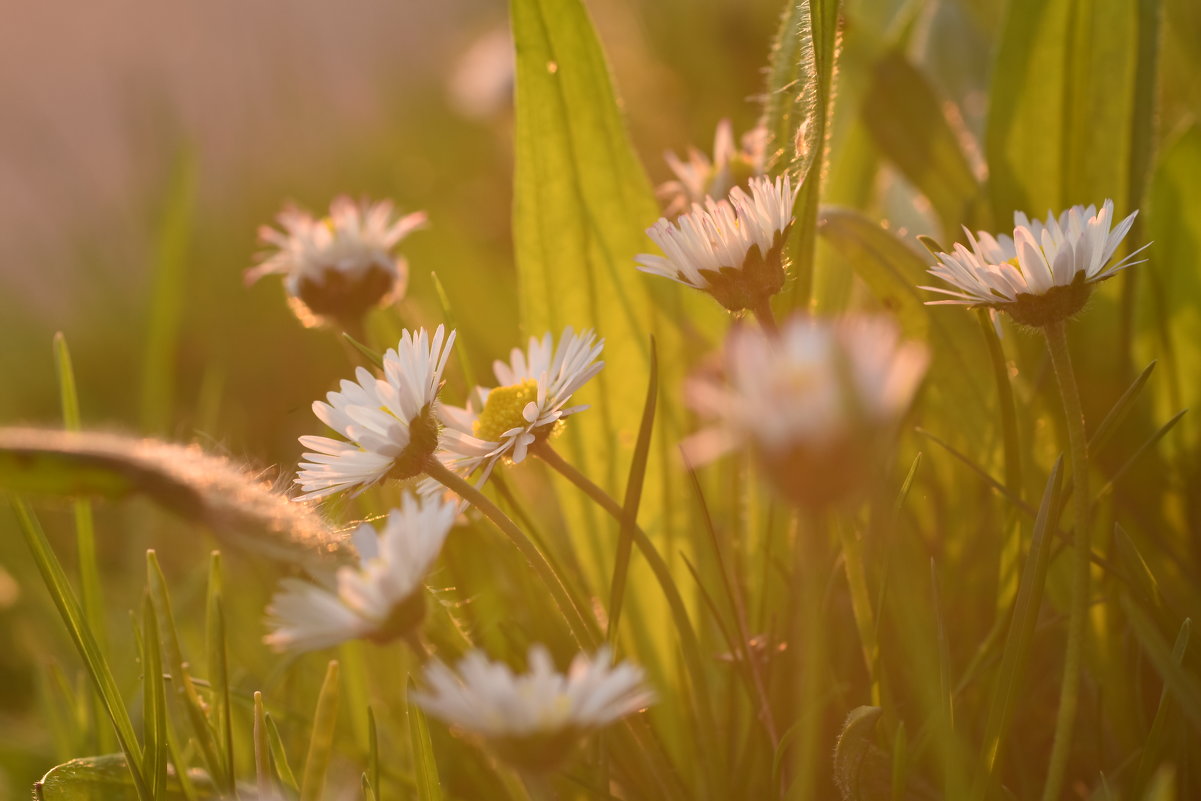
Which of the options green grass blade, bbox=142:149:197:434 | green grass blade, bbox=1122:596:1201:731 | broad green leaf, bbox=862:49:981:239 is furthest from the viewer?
green grass blade, bbox=142:149:197:434

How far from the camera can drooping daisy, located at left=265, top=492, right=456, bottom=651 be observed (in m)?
0.33

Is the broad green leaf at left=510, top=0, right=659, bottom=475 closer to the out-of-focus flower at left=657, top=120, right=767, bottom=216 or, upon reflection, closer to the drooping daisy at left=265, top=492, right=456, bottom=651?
the out-of-focus flower at left=657, top=120, right=767, bottom=216

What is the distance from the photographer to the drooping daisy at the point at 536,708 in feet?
0.99

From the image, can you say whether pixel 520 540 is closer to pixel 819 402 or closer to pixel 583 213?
pixel 819 402

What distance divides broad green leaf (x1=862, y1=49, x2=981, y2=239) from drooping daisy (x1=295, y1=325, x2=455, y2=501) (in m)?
0.45

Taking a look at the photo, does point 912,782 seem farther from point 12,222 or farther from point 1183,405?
point 12,222

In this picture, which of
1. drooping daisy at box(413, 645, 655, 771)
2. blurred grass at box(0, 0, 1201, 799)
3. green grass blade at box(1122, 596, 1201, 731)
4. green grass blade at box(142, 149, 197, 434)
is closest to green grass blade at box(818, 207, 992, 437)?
blurred grass at box(0, 0, 1201, 799)

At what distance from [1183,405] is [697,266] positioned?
406 mm

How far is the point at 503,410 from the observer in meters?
0.48

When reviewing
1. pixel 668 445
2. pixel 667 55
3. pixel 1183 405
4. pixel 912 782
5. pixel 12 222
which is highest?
pixel 12 222

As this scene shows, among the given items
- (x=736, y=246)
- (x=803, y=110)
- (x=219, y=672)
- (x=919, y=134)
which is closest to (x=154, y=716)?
(x=219, y=672)

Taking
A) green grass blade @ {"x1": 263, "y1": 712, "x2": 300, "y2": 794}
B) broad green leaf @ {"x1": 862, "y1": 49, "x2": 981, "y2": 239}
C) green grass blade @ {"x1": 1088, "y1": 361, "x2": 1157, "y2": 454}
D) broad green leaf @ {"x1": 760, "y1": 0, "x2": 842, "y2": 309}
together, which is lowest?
green grass blade @ {"x1": 1088, "y1": 361, "x2": 1157, "y2": 454}

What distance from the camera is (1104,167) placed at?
67cm

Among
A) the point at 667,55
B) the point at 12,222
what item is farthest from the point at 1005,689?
the point at 12,222
